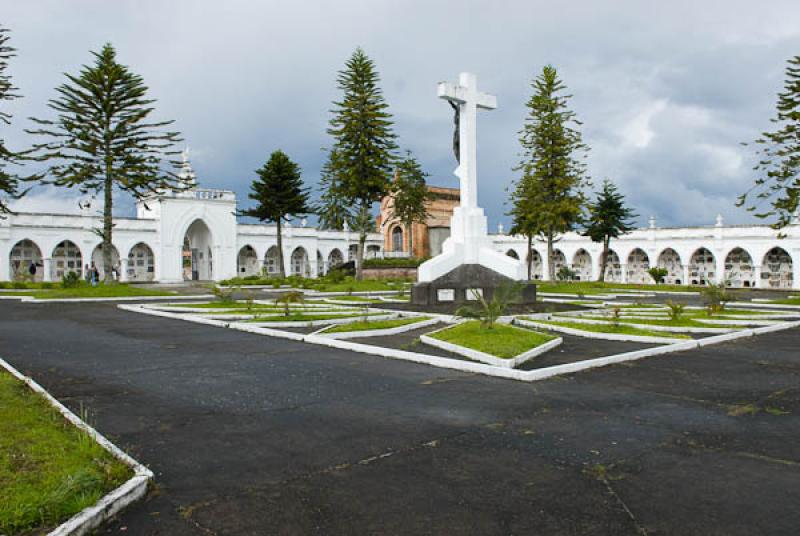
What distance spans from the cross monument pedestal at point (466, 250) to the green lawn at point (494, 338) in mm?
5029

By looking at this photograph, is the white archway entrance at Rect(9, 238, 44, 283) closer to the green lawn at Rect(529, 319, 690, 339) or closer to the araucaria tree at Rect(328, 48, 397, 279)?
the araucaria tree at Rect(328, 48, 397, 279)

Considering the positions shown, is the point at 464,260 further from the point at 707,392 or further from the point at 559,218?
the point at 559,218

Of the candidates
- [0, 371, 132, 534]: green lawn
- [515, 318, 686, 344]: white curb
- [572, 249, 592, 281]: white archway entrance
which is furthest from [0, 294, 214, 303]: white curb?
[572, 249, 592, 281]: white archway entrance

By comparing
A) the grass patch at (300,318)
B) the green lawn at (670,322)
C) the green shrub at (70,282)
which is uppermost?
the green shrub at (70,282)

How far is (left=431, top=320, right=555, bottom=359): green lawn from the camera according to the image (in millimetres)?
8070

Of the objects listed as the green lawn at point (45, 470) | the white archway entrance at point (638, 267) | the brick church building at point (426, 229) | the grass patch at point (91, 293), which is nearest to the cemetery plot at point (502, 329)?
the green lawn at point (45, 470)

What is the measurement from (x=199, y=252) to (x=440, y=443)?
134 ft

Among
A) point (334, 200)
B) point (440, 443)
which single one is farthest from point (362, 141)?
point (440, 443)

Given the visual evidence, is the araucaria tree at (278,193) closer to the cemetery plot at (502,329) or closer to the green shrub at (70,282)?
the green shrub at (70,282)

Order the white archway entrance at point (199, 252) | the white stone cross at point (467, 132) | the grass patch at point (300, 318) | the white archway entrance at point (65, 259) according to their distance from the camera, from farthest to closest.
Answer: the white archway entrance at point (199, 252) → the white archway entrance at point (65, 259) → the white stone cross at point (467, 132) → the grass patch at point (300, 318)

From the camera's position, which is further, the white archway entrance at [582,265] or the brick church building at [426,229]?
the brick church building at [426,229]

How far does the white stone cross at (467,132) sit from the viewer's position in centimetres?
1642

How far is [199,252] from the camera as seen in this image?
42.8 meters

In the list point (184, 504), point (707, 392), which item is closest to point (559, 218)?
point (707, 392)
